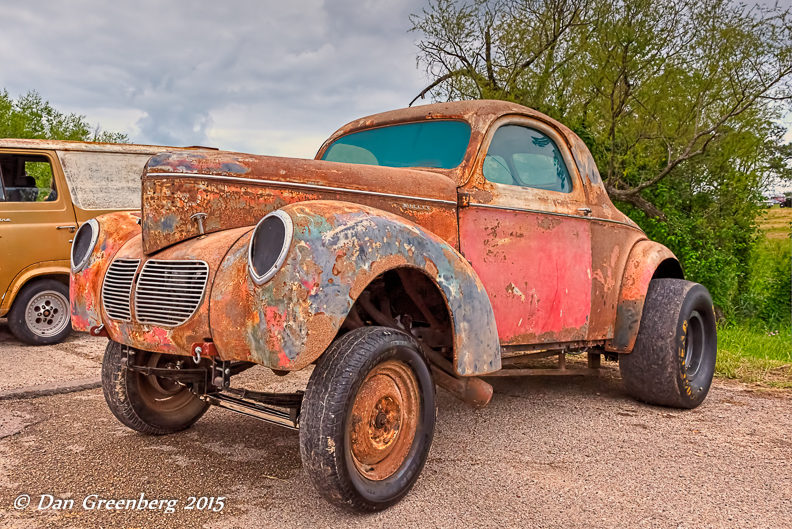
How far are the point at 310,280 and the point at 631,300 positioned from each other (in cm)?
280

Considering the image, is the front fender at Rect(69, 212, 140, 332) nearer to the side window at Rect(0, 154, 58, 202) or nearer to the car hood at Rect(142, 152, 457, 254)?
the car hood at Rect(142, 152, 457, 254)

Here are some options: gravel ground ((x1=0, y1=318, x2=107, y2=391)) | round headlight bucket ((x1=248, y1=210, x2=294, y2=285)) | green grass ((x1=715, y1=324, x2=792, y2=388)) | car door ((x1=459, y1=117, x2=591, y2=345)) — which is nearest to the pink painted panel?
car door ((x1=459, y1=117, x2=591, y2=345))

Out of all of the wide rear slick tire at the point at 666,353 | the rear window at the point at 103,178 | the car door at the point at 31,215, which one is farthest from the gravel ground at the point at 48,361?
the wide rear slick tire at the point at 666,353

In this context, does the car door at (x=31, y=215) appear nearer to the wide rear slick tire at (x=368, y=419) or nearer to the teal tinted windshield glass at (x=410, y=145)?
the teal tinted windshield glass at (x=410, y=145)

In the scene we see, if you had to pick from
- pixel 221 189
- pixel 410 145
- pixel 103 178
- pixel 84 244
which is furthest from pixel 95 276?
pixel 103 178

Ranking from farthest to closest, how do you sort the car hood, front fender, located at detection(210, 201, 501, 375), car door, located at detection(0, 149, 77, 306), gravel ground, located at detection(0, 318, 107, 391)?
1. car door, located at detection(0, 149, 77, 306)
2. gravel ground, located at detection(0, 318, 107, 391)
3. the car hood
4. front fender, located at detection(210, 201, 501, 375)

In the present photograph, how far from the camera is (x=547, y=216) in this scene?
3.96 metres

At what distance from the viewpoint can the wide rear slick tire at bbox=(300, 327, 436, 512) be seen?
2484mm

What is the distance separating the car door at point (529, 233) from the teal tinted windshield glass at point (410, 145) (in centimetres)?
19

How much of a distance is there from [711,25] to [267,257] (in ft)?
28.6

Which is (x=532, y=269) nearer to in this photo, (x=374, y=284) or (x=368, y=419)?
(x=374, y=284)

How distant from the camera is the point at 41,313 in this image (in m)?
7.12

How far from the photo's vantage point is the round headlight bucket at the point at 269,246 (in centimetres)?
245

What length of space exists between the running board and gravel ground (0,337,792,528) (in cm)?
37
